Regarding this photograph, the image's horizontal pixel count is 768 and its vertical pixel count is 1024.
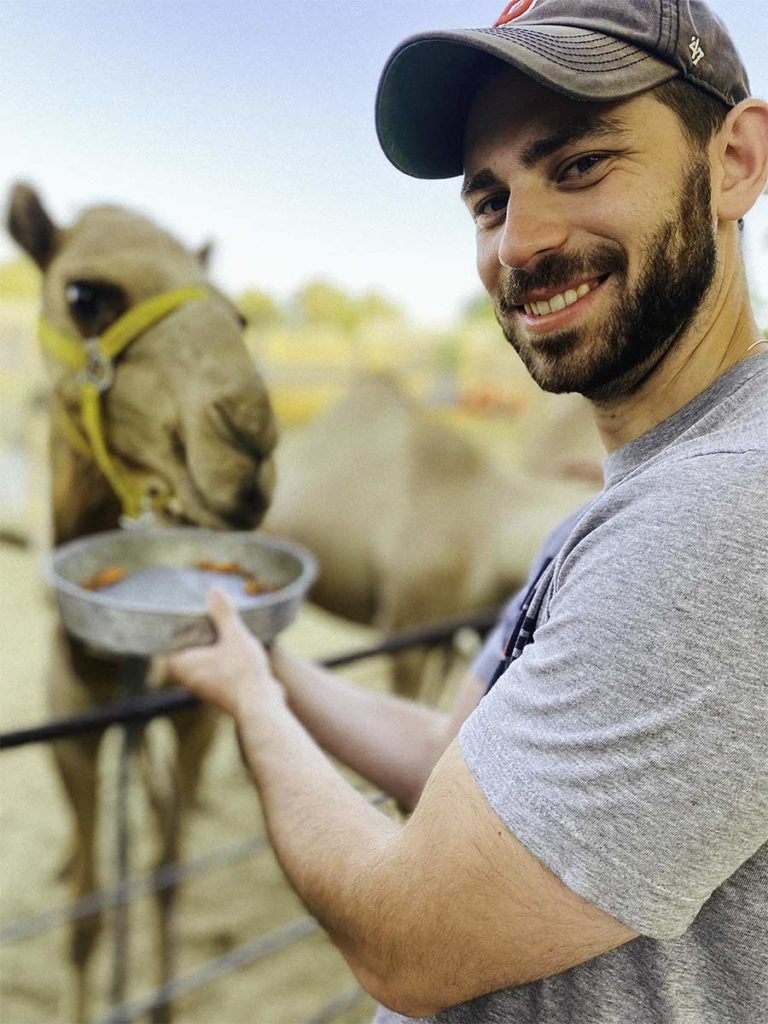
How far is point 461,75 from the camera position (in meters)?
0.61

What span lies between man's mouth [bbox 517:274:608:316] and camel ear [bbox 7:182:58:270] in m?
0.85

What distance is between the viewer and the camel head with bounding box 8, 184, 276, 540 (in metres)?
0.98

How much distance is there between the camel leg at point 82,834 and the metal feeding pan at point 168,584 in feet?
2.11

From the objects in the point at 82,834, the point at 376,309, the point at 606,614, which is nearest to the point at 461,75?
the point at 606,614

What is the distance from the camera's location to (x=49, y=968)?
2.03 meters

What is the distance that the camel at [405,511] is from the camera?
2924 mm

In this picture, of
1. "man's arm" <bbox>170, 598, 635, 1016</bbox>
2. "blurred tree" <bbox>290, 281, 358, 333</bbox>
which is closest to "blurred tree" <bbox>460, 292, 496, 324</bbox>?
"blurred tree" <bbox>290, 281, 358, 333</bbox>

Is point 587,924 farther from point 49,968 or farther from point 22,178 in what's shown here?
point 49,968

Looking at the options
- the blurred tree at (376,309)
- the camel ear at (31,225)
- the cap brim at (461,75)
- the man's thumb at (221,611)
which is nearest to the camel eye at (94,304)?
the camel ear at (31,225)

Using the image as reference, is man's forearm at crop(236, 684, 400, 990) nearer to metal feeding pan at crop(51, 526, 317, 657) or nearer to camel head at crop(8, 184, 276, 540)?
metal feeding pan at crop(51, 526, 317, 657)

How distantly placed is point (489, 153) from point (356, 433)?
8.88 feet

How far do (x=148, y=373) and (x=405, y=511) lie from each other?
202 cm

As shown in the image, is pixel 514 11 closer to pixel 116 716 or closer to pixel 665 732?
pixel 665 732

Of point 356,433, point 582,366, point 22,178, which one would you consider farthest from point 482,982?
point 356,433
